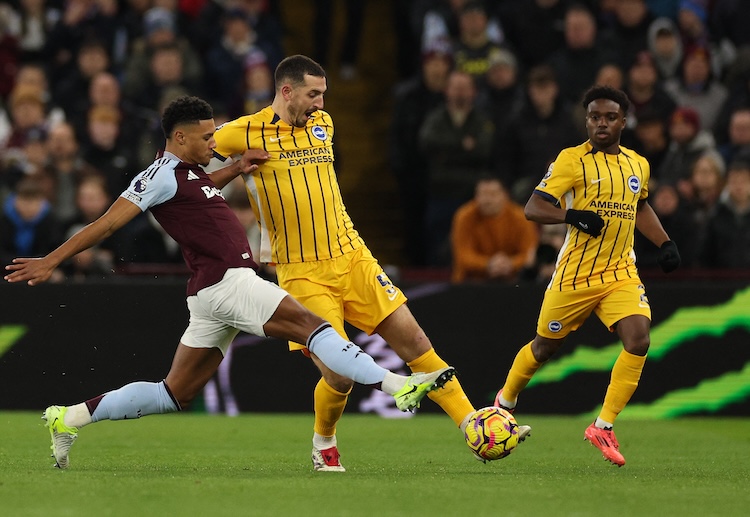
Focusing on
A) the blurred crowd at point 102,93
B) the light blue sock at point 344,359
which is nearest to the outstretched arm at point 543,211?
the light blue sock at point 344,359

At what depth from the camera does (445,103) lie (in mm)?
15320

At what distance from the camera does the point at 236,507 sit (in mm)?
6715

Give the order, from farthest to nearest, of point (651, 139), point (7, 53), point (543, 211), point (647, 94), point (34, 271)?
point (7, 53), point (647, 94), point (651, 139), point (543, 211), point (34, 271)

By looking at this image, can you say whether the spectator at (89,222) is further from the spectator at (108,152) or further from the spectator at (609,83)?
the spectator at (609,83)

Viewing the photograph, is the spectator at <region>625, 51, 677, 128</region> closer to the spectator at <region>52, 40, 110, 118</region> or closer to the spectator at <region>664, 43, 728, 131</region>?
the spectator at <region>664, 43, 728, 131</region>

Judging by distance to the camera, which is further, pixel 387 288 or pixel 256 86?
pixel 256 86

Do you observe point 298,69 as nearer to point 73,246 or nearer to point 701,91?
point 73,246

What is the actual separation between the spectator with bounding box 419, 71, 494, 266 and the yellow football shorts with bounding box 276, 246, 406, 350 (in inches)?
248

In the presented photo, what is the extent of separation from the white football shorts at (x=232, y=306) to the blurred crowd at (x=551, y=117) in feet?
18.4

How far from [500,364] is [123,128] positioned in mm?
5271

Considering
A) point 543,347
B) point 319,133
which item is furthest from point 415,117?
point 319,133

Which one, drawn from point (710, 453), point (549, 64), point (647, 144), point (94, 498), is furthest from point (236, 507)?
point (549, 64)

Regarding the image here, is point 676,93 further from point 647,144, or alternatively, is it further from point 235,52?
point 235,52

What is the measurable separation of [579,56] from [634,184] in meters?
6.39
